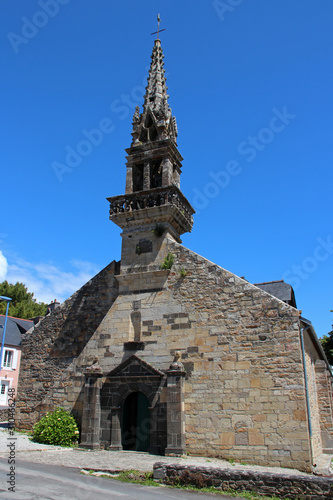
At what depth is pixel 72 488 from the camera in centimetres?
678

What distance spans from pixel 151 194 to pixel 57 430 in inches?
328

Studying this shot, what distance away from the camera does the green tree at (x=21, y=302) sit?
121 ft

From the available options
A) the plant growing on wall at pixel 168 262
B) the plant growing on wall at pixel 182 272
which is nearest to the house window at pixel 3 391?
the plant growing on wall at pixel 168 262

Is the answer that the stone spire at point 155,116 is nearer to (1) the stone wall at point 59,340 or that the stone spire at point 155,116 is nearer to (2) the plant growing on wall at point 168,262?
(2) the plant growing on wall at point 168,262

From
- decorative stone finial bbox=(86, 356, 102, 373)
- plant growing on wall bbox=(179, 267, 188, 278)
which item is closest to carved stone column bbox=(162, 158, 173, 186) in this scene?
plant growing on wall bbox=(179, 267, 188, 278)

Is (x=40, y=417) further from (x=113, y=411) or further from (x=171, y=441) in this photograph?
(x=171, y=441)

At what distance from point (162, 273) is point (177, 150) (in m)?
5.39

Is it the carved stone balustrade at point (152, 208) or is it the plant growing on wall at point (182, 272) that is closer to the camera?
the plant growing on wall at point (182, 272)

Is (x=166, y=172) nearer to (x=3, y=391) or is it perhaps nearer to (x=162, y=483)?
(x=162, y=483)

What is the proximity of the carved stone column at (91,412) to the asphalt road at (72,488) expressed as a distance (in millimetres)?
3671

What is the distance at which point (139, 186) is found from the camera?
620 inches

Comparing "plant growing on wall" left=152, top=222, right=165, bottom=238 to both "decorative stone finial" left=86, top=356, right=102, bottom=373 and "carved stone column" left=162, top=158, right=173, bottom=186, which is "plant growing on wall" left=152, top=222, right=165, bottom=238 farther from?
"decorative stone finial" left=86, top=356, right=102, bottom=373

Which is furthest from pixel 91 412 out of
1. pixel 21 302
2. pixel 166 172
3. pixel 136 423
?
pixel 21 302

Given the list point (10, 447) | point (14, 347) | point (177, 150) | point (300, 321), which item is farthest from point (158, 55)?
point (14, 347)
